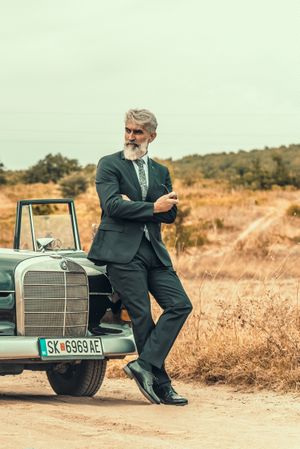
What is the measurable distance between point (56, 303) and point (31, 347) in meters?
0.48

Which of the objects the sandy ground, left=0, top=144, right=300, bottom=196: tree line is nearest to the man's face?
the sandy ground

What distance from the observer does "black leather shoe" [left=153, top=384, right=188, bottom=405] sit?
9789mm

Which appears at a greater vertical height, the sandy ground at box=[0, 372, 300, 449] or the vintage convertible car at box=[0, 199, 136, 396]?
the vintage convertible car at box=[0, 199, 136, 396]

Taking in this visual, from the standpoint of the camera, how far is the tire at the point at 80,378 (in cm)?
1034

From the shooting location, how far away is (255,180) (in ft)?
227

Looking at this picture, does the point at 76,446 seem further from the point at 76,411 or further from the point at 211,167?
the point at 211,167

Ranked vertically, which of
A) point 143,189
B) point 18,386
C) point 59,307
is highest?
point 143,189

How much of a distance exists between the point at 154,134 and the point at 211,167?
96820 millimetres

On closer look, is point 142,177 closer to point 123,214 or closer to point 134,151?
point 134,151

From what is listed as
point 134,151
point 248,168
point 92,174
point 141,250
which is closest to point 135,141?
point 134,151

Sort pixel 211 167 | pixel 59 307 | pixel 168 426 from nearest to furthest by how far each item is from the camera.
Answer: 1. pixel 168 426
2. pixel 59 307
3. pixel 211 167

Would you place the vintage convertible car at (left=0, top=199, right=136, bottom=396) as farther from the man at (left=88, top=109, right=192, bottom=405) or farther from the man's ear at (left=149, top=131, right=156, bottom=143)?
the man's ear at (left=149, top=131, right=156, bottom=143)

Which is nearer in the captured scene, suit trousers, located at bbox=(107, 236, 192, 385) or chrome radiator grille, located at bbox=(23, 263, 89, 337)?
chrome radiator grille, located at bbox=(23, 263, 89, 337)

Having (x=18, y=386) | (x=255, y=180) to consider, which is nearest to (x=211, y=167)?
(x=255, y=180)
